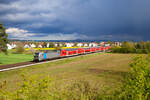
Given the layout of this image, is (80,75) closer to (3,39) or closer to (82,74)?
(82,74)

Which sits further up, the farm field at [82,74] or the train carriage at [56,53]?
the train carriage at [56,53]

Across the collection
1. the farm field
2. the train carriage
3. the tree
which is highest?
the tree

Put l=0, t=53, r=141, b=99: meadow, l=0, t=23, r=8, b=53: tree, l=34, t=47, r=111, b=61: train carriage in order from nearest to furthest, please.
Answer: l=0, t=53, r=141, b=99: meadow < l=0, t=23, r=8, b=53: tree < l=34, t=47, r=111, b=61: train carriage

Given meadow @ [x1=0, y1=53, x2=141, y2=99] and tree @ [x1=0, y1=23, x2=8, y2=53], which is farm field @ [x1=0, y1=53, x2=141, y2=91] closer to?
meadow @ [x1=0, y1=53, x2=141, y2=99]

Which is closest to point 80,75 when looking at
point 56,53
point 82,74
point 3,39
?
point 82,74

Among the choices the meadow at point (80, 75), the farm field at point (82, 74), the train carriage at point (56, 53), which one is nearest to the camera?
the meadow at point (80, 75)

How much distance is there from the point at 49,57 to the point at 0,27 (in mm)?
13498

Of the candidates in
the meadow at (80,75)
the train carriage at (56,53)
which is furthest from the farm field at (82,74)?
the train carriage at (56,53)

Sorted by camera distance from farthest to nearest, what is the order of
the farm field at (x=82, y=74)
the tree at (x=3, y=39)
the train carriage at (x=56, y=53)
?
1. the train carriage at (x=56, y=53)
2. the tree at (x=3, y=39)
3. the farm field at (x=82, y=74)

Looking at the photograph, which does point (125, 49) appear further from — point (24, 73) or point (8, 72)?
point (24, 73)

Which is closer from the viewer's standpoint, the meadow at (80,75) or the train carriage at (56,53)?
the meadow at (80,75)

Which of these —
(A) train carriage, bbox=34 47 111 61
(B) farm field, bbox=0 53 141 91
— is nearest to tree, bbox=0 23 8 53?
(A) train carriage, bbox=34 47 111 61

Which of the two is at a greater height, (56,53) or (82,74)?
(56,53)

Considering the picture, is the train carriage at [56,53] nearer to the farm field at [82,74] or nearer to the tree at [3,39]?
the tree at [3,39]
